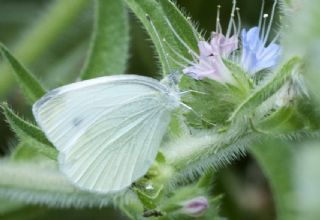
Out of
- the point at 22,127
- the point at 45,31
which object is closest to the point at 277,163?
the point at 22,127

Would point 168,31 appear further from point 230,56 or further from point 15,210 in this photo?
point 15,210

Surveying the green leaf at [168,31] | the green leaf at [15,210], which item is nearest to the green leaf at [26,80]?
the green leaf at [168,31]

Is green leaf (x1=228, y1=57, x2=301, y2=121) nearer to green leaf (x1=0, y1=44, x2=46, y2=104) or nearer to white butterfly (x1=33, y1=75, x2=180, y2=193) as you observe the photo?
white butterfly (x1=33, y1=75, x2=180, y2=193)

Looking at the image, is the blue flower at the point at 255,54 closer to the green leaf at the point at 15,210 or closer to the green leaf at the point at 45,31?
the green leaf at the point at 15,210

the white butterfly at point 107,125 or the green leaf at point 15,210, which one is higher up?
the white butterfly at point 107,125

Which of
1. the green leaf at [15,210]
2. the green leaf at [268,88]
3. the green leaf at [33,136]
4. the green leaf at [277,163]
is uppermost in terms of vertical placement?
the green leaf at [268,88]

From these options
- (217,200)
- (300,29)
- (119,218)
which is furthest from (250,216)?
(300,29)

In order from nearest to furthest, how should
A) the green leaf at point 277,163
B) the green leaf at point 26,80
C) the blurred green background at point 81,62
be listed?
1. the green leaf at point 26,80
2. the green leaf at point 277,163
3. the blurred green background at point 81,62
